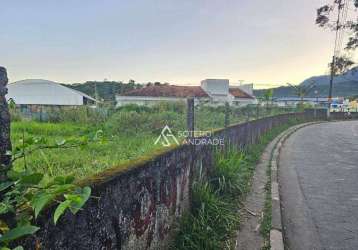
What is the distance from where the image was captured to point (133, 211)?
268 centimetres

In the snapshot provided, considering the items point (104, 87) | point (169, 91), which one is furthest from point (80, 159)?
point (104, 87)

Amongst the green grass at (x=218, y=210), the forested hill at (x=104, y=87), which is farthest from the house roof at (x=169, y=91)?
the green grass at (x=218, y=210)

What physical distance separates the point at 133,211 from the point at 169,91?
36662 millimetres

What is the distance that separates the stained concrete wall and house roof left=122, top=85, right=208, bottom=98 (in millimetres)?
31977

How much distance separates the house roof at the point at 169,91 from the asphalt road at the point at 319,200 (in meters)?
27.2

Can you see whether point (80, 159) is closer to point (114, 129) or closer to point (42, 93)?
point (114, 129)

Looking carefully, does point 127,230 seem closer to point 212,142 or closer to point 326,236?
point 326,236

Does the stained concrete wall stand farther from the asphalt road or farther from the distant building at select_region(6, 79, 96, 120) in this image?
the distant building at select_region(6, 79, 96, 120)

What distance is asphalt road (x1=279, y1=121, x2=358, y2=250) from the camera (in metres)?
4.23

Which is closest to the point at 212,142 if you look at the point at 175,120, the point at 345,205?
the point at 345,205

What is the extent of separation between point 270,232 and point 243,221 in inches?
19.6

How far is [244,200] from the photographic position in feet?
18.3

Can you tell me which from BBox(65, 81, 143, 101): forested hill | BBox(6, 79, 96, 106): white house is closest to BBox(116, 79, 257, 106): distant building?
BBox(6, 79, 96, 106): white house

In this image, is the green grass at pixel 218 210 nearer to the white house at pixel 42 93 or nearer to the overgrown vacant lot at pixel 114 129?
the overgrown vacant lot at pixel 114 129
